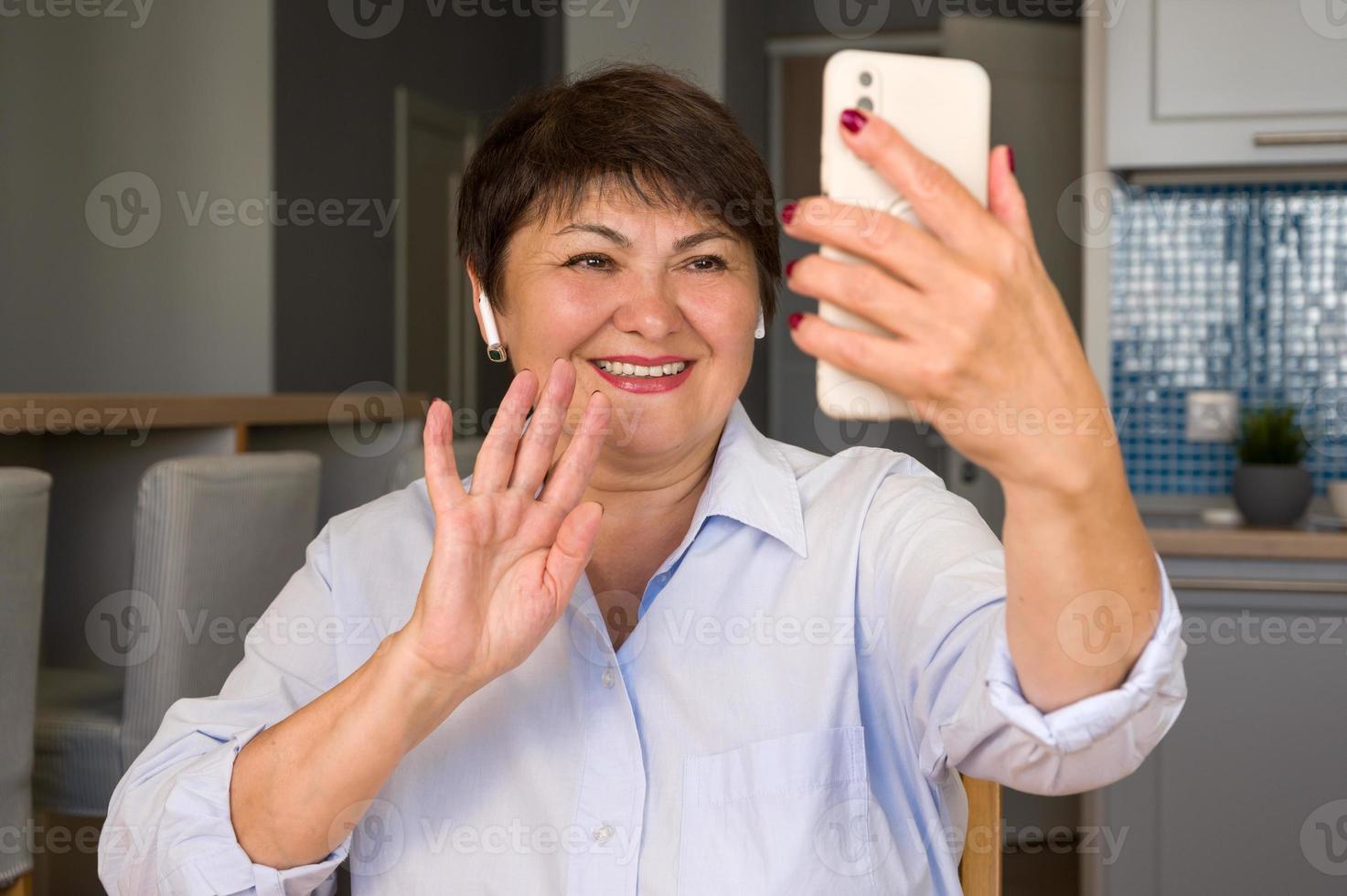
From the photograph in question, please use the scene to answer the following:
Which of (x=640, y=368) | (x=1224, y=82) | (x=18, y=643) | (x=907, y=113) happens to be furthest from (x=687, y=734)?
(x=1224, y=82)

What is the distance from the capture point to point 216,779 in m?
0.92

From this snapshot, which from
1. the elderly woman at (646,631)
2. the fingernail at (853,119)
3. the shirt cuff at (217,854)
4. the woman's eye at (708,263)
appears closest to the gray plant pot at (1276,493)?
the elderly woman at (646,631)

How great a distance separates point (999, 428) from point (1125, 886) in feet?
6.53

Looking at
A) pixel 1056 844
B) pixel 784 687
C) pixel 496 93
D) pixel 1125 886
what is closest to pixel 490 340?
pixel 784 687

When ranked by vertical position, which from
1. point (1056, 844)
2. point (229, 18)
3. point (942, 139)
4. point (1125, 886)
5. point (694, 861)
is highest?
point (229, 18)

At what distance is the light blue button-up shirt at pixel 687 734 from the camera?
912 mm

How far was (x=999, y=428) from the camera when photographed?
21.6 inches

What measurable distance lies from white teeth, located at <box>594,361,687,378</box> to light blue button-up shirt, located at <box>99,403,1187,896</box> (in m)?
0.11

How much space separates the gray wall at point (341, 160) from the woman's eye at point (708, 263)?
2.87 metres

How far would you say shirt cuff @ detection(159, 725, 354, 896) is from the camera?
899 mm

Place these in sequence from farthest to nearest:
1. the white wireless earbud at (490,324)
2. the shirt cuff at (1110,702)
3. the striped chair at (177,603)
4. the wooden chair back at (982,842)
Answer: the striped chair at (177,603) < the white wireless earbud at (490,324) < the wooden chair back at (982,842) < the shirt cuff at (1110,702)

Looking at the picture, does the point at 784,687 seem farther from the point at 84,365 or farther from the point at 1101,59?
the point at 84,365

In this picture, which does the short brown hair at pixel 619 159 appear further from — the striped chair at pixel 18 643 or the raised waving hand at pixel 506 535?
the striped chair at pixel 18 643

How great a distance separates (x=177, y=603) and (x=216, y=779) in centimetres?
94
